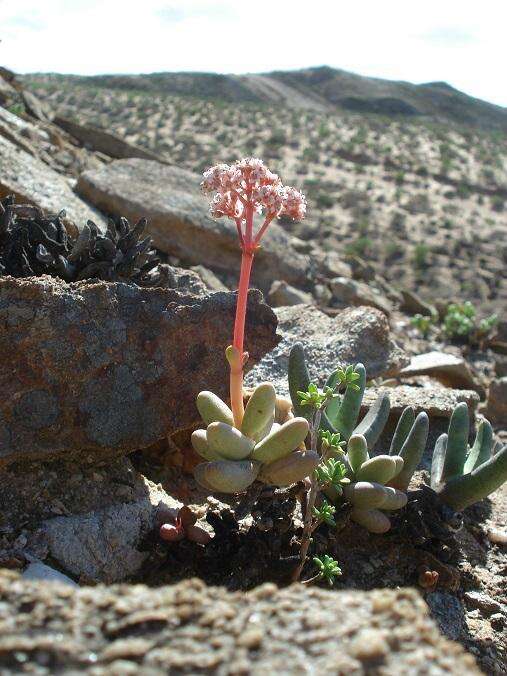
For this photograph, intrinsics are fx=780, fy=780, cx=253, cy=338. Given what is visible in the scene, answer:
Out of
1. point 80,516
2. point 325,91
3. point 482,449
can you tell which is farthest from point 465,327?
point 325,91

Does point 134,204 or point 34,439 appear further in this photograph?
point 134,204

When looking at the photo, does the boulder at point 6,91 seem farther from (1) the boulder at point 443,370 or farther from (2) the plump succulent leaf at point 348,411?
(2) the plump succulent leaf at point 348,411

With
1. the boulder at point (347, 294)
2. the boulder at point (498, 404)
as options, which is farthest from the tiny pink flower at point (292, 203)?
the boulder at point (347, 294)

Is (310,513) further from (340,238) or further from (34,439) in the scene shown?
(340,238)

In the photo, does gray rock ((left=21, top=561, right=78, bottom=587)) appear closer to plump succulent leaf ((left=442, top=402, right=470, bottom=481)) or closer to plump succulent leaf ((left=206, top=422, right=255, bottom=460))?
plump succulent leaf ((left=206, top=422, right=255, bottom=460))

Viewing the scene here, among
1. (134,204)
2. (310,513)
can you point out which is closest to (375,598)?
(310,513)
